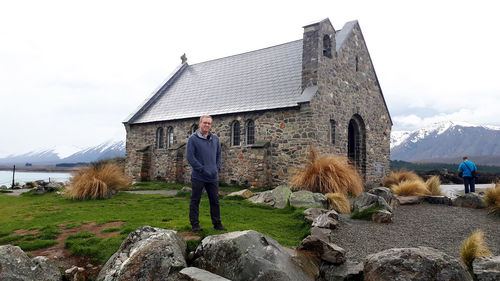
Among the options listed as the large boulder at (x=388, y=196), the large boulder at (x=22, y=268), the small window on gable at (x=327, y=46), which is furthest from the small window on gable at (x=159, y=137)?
the large boulder at (x=22, y=268)

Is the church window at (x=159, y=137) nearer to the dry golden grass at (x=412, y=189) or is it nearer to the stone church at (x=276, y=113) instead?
the stone church at (x=276, y=113)

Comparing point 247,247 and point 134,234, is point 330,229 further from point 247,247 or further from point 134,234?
point 134,234

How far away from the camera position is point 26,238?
23.3 feet

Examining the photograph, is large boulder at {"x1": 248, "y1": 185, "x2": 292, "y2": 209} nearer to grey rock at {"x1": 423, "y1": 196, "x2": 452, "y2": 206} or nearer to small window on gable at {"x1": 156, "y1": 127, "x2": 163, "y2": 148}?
grey rock at {"x1": 423, "y1": 196, "x2": 452, "y2": 206}

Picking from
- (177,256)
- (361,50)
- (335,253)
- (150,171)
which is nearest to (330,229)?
(335,253)

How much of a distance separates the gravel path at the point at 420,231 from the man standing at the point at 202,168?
9.69 feet

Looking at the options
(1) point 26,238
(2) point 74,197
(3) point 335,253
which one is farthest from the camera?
(2) point 74,197

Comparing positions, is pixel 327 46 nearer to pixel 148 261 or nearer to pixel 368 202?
pixel 368 202

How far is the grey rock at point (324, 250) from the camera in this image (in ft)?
18.3

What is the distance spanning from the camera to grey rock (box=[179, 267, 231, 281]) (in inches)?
179

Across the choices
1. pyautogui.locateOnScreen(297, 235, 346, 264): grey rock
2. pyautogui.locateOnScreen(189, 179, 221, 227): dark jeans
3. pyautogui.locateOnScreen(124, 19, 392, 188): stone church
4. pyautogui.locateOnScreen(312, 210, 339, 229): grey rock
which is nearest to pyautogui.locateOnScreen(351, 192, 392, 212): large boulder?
pyautogui.locateOnScreen(312, 210, 339, 229): grey rock

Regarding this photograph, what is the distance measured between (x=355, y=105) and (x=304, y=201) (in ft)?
36.0

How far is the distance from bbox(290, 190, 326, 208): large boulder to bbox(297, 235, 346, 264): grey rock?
4.65 m

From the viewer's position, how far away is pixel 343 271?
540 centimetres
